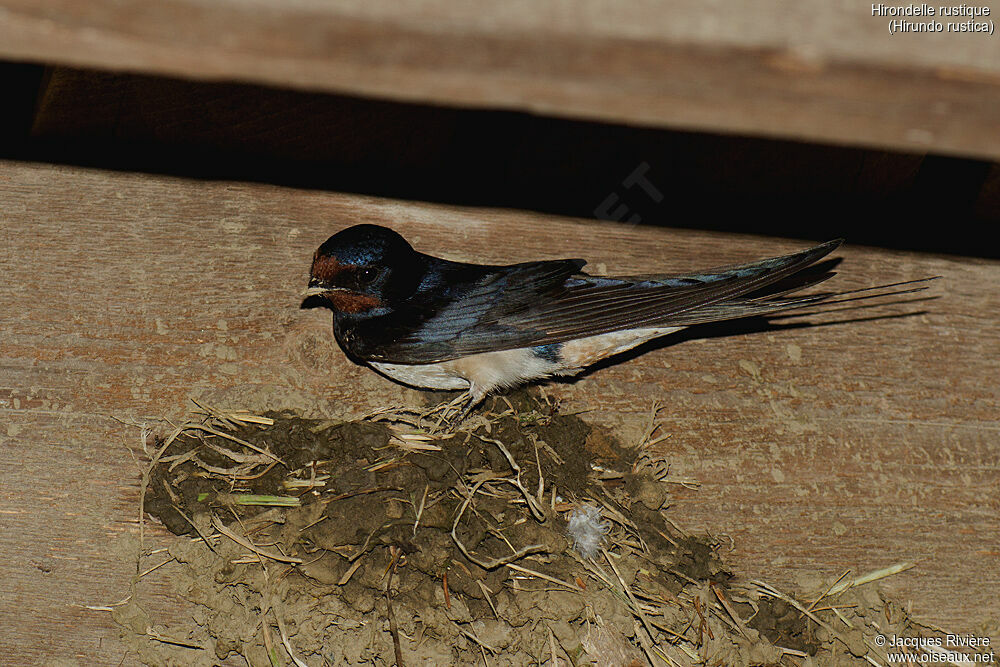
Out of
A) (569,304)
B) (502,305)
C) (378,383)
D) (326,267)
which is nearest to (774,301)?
(569,304)

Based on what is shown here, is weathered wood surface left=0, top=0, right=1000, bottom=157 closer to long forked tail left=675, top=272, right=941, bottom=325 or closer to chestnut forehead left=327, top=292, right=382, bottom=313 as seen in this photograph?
long forked tail left=675, top=272, right=941, bottom=325

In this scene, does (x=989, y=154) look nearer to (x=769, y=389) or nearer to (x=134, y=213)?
(x=769, y=389)

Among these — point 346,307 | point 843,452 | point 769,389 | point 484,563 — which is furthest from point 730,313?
point 346,307

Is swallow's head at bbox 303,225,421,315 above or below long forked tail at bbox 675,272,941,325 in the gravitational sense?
below

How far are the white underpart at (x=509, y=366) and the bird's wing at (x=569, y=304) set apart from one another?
0.18ft

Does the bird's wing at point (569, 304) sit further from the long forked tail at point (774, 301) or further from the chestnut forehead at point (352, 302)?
the chestnut forehead at point (352, 302)

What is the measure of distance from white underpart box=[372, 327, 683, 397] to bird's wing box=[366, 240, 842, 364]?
5 cm

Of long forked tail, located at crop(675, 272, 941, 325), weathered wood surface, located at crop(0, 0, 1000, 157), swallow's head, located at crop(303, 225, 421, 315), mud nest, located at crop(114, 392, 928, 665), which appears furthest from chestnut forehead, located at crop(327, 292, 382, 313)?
weathered wood surface, located at crop(0, 0, 1000, 157)

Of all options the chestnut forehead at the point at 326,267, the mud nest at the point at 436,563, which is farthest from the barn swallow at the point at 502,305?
the mud nest at the point at 436,563

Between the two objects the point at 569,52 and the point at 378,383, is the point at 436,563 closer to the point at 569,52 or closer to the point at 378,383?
the point at 378,383

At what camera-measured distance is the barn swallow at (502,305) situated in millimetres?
2225

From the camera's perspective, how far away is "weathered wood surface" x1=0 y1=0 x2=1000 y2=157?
1036 mm

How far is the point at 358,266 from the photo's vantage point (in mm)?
2393

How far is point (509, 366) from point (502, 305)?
237mm
